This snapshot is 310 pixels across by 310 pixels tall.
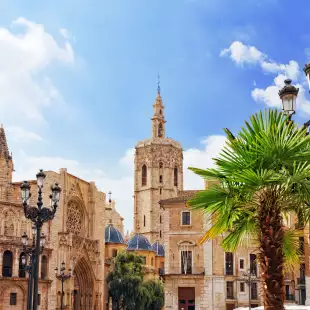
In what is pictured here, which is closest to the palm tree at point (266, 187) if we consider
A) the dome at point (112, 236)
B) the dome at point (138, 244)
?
the dome at point (112, 236)

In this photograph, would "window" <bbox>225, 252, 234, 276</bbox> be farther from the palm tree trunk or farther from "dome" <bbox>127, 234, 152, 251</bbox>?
the palm tree trunk

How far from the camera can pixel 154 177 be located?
94.8 meters

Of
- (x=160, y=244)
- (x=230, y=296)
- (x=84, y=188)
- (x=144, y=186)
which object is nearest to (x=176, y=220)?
(x=230, y=296)

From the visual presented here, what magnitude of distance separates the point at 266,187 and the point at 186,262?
1336 inches

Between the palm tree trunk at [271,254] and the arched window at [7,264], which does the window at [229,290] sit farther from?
the palm tree trunk at [271,254]

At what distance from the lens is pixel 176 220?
44531 mm

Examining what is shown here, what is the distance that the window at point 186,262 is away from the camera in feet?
143

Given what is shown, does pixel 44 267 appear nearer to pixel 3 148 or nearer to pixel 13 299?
pixel 13 299

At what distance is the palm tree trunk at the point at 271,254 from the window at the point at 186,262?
33.8 metres

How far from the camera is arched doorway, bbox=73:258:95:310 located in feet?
189

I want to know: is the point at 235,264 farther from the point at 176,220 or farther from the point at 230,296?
the point at 176,220

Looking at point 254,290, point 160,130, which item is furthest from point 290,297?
point 160,130

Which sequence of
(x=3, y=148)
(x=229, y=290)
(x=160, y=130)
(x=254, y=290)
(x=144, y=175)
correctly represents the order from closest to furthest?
1. (x=229, y=290)
2. (x=254, y=290)
3. (x=3, y=148)
4. (x=144, y=175)
5. (x=160, y=130)

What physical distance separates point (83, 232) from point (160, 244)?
27.5m
